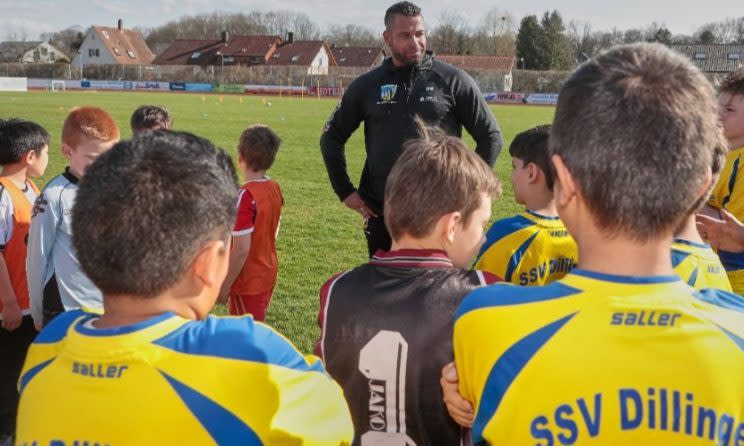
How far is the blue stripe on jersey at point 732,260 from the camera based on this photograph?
368 centimetres

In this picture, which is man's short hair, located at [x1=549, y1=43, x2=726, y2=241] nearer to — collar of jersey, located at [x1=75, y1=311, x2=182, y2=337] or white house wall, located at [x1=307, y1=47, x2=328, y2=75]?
collar of jersey, located at [x1=75, y1=311, x2=182, y2=337]

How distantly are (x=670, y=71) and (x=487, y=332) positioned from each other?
2.40 feet

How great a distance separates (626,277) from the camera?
1437mm

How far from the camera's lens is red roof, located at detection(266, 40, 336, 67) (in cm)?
8656

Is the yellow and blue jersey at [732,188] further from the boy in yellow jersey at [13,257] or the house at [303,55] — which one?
the house at [303,55]

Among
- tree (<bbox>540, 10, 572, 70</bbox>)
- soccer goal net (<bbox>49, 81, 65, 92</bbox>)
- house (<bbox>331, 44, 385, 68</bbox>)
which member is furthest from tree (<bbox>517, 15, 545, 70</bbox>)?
soccer goal net (<bbox>49, 81, 65, 92</bbox>)

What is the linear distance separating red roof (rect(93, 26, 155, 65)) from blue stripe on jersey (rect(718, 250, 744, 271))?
101 meters

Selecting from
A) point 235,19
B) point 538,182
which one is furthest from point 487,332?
point 235,19

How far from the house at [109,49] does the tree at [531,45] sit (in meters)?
57.5

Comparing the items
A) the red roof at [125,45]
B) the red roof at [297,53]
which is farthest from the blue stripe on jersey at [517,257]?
the red roof at [125,45]

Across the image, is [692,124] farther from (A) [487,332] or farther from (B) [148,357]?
(B) [148,357]

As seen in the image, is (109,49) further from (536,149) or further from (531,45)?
(536,149)

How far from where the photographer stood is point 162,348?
147 cm

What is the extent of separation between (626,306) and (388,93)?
3869 millimetres
